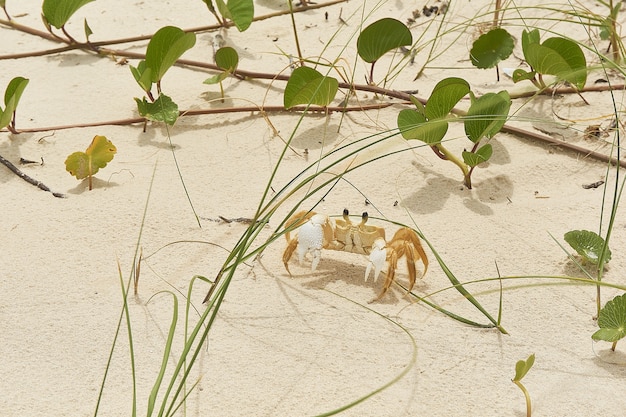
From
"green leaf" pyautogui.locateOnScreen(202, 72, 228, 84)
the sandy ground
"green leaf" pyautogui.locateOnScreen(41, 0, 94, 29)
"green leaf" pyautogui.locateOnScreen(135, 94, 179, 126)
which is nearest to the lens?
the sandy ground

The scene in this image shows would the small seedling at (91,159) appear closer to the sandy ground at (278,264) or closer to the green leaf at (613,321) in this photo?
the sandy ground at (278,264)

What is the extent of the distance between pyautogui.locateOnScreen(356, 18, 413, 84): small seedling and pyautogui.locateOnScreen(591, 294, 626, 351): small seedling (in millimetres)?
1202

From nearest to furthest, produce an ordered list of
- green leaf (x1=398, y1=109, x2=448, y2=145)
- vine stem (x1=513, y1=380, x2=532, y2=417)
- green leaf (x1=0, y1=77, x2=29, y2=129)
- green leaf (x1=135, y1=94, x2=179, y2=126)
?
vine stem (x1=513, y1=380, x2=532, y2=417), green leaf (x1=398, y1=109, x2=448, y2=145), green leaf (x1=0, y1=77, x2=29, y2=129), green leaf (x1=135, y1=94, x2=179, y2=126)

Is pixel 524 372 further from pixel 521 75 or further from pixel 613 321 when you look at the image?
pixel 521 75

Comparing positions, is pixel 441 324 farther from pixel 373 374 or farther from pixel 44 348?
pixel 44 348

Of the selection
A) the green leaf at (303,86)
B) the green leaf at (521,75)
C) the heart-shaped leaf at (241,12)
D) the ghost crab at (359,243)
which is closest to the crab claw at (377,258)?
the ghost crab at (359,243)

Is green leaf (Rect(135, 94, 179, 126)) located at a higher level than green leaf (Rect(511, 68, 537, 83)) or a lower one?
lower

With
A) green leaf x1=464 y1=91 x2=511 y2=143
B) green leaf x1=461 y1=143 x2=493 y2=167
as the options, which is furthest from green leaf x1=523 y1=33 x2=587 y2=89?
green leaf x1=461 y1=143 x2=493 y2=167

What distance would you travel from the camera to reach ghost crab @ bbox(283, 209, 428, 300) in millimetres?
1812

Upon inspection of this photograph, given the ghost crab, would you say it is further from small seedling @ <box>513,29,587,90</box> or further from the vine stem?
small seedling @ <box>513,29,587,90</box>

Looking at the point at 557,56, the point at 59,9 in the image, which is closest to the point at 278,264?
the point at 557,56

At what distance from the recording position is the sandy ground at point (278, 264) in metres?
1.58

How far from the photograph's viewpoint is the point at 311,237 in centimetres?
185

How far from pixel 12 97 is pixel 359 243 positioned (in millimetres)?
1131
